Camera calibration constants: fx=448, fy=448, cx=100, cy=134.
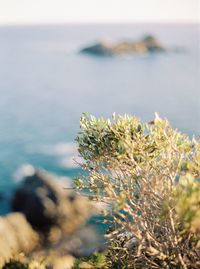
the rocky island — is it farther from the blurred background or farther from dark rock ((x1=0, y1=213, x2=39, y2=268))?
dark rock ((x1=0, y1=213, x2=39, y2=268))

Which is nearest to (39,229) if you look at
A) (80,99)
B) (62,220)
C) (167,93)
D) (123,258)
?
(62,220)

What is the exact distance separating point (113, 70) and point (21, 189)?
229 ft

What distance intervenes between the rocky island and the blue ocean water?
2938 mm

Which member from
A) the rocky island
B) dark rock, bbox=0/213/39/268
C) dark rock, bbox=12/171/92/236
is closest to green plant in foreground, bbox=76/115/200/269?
dark rock, bbox=0/213/39/268

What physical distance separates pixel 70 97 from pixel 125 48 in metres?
46.0

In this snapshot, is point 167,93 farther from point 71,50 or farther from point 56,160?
point 71,50

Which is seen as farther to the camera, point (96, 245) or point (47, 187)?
point (47, 187)

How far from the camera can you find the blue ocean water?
51719 millimetres

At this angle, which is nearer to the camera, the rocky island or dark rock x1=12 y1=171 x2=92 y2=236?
dark rock x1=12 y1=171 x2=92 y2=236

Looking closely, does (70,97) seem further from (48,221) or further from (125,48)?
(48,221)

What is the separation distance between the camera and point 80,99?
74688mm

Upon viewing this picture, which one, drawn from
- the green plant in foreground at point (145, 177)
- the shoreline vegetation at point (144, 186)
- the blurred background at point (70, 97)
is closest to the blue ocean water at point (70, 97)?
the blurred background at point (70, 97)

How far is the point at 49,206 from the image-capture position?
96.9ft

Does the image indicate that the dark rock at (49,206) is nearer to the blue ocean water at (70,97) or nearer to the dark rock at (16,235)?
the dark rock at (16,235)
